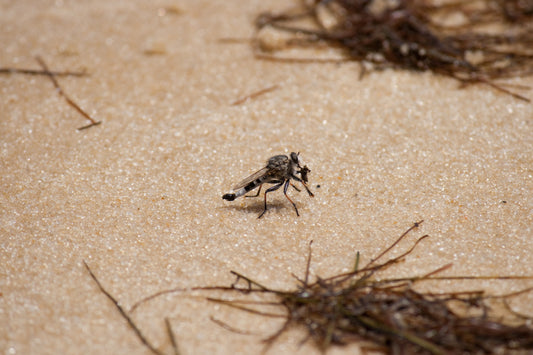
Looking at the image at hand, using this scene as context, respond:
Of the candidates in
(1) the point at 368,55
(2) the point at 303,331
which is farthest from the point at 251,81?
(2) the point at 303,331

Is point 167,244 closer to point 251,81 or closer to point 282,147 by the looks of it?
point 282,147

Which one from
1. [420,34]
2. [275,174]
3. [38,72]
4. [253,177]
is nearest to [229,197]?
[253,177]

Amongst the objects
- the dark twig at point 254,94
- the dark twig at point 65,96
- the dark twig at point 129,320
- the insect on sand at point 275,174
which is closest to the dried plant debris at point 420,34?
the dark twig at point 254,94

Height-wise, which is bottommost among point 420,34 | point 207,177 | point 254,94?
point 207,177

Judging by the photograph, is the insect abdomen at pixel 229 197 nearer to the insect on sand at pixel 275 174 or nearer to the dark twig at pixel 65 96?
the insect on sand at pixel 275 174

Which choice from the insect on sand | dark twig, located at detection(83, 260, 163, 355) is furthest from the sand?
the insect on sand

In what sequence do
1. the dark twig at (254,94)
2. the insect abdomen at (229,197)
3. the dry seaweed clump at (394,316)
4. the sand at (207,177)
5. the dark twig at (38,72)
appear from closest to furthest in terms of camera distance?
the dry seaweed clump at (394,316) → the sand at (207,177) → the insect abdomen at (229,197) → the dark twig at (254,94) → the dark twig at (38,72)

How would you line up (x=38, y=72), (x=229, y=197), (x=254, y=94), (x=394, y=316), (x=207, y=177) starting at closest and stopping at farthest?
(x=394, y=316)
(x=229, y=197)
(x=207, y=177)
(x=254, y=94)
(x=38, y=72)

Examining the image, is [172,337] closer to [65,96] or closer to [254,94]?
[254,94]
